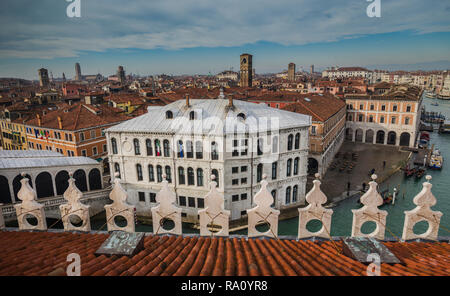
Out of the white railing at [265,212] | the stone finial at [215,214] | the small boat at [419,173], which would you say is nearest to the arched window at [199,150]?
the white railing at [265,212]

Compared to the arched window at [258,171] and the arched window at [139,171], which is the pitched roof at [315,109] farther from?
the arched window at [139,171]

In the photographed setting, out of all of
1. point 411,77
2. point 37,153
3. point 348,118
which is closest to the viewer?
point 37,153

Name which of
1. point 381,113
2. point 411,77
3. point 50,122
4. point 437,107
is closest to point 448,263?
point 50,122

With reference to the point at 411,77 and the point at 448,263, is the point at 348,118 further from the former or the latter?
the point at 411,77

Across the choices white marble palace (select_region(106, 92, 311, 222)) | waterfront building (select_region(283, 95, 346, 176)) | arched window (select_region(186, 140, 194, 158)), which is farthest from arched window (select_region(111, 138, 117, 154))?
waterfront building (select_region(283, 95, 346, 176))

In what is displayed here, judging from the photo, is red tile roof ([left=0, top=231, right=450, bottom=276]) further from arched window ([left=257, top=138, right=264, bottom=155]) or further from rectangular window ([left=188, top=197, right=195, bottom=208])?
rectangular window ([left=188, top=197, right=195, bottom=208])
